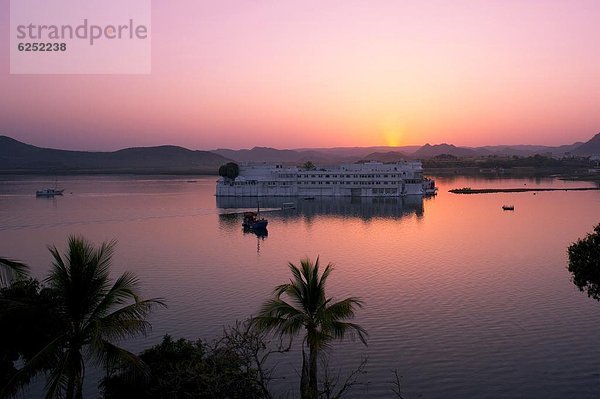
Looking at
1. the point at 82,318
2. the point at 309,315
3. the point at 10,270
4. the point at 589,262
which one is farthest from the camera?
the point at 589,262

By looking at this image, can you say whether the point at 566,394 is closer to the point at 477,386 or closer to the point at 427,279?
the point at 477,386

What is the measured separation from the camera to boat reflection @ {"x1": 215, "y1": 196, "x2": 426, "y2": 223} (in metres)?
78.2

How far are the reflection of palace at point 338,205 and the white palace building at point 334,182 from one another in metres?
2.58

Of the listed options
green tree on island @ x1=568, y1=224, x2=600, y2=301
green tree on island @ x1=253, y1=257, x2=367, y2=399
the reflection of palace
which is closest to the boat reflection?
the reflection of palace

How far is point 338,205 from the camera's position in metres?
91.9

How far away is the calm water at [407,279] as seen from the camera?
2023cm

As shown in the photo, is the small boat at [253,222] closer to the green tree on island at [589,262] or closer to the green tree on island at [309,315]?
the green tree on island at [589,262]

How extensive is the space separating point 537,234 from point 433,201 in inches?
1708

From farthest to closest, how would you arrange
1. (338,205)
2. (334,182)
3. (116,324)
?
(334,182) → (338,205) → (116,324)

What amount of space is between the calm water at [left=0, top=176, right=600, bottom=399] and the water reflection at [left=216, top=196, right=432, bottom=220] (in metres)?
0.98

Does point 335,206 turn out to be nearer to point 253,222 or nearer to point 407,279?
point 253,222

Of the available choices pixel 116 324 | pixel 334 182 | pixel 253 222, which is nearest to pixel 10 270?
pixel 116 324

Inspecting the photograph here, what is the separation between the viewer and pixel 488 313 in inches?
1068

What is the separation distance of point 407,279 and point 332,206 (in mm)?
55470
